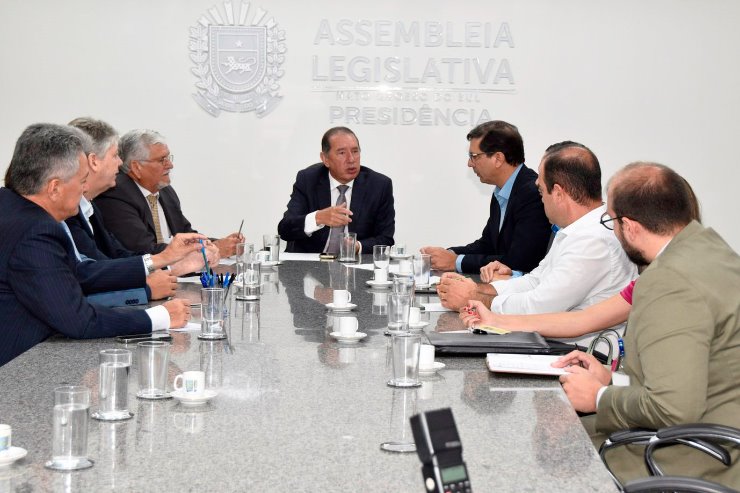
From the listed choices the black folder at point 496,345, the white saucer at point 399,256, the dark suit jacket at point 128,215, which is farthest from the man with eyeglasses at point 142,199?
the black folder at point 496,345

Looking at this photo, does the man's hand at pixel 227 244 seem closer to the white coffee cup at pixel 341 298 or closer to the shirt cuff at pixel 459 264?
the shirt cuff at pixel 459 264

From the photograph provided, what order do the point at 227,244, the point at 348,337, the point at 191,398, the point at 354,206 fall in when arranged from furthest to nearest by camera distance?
the point at 354,206
the point at 227,244
the point at 348,337
the point at 191,398

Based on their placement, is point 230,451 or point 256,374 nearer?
point 230,451

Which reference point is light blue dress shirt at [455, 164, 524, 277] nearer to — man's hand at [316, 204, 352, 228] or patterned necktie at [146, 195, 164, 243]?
man's hand at [316, 204, 352, 228]

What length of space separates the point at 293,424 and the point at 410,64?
5.58 meters

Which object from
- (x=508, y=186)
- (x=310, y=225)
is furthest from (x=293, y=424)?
(x=310, y=225)

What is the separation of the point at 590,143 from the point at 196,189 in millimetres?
3010

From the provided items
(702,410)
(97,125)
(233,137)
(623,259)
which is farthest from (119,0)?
(702,410)

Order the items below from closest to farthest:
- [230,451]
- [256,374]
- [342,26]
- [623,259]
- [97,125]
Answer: [230,451] → [256,374] → [623,259] → [97,125] → [342,26]

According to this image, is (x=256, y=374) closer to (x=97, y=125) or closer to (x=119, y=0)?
(x=97, y=125)

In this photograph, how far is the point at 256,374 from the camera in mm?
2432

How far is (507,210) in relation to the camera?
5.14 metres

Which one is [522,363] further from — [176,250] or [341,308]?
[176,250]

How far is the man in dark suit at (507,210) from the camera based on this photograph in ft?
16.0
